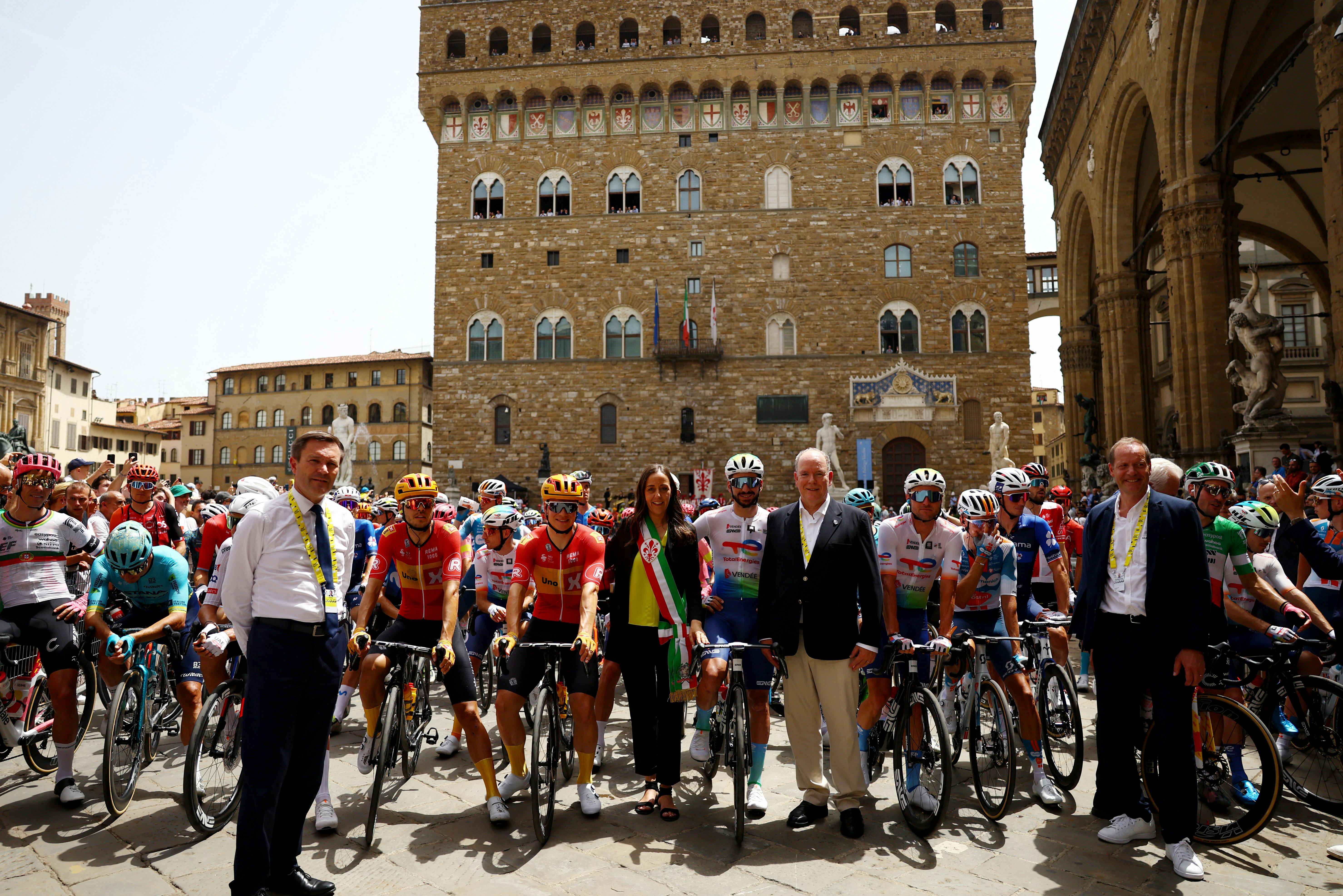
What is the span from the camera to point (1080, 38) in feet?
78.9

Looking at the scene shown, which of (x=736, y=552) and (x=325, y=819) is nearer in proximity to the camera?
(x=325, y=819)

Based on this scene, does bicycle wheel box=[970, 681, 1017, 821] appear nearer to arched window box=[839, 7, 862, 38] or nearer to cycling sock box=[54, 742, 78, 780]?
cycling sock box=[54, 742, 78, 780]

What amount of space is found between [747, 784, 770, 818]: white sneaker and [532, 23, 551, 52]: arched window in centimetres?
3391

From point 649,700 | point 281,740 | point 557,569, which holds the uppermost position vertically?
point 557,569

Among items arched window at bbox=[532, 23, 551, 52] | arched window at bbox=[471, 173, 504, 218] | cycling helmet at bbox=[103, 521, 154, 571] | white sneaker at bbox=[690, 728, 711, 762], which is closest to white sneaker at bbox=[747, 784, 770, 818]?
white sneaker at bbox=[690, 728, 711, 762]

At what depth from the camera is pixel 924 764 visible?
16.1 ft

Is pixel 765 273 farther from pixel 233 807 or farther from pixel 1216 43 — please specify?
pixel 233 807

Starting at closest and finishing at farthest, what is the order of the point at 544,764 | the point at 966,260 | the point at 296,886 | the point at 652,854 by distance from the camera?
the point at 296,886 < the point at 652,854 < the point at 544,764 < the point at 966,260

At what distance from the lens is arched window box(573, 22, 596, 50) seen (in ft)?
110

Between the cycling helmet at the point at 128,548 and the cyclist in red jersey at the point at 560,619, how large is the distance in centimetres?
240

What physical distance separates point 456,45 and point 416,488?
33853 millimetres

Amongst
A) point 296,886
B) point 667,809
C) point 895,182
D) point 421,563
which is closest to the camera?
point 296,886

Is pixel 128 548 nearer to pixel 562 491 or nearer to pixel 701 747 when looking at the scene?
pixel 562 491

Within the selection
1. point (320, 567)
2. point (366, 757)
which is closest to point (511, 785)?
point (366, 757)
